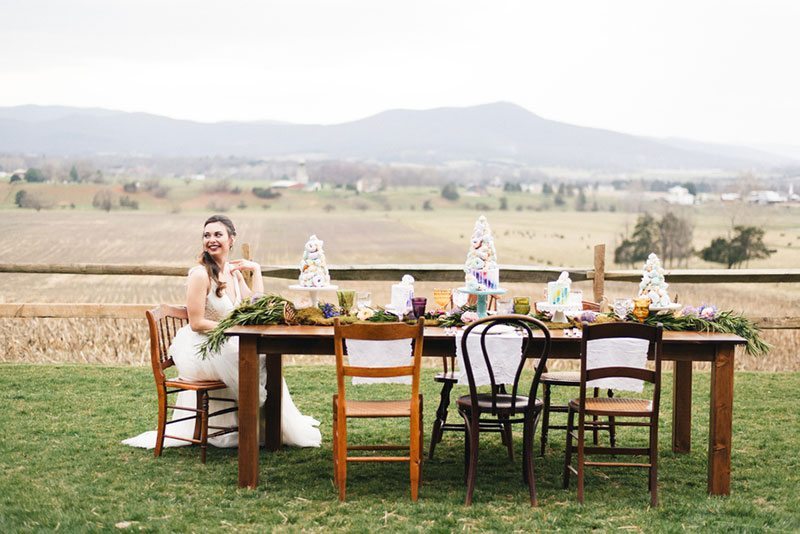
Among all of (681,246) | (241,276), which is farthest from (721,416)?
(681,246)

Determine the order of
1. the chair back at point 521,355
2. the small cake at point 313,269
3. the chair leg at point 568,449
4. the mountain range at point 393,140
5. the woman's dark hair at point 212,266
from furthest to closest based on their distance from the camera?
the mountain range at point 393,140
the woman's dark hair at point 212,266
the small cake at point 313,269
the chair leg at point 568,449
the chair back at point 521,355

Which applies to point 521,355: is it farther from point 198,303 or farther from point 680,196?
point 680,196

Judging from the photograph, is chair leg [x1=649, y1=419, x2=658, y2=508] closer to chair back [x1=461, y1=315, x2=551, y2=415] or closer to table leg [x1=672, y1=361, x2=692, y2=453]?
chair back [x1=461, y1=315, x2=551, y2=415]

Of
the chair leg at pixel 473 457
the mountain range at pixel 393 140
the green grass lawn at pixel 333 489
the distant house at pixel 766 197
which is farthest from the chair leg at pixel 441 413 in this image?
the mountain range at pixel 393 140

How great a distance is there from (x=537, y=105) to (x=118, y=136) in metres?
44.9

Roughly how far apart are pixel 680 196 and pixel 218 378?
39.7 m

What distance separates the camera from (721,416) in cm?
540

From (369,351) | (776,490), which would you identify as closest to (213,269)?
(369,351)

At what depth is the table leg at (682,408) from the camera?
6.48 metres

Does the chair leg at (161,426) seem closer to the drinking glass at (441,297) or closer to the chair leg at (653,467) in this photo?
the drinking glass at (441,297)

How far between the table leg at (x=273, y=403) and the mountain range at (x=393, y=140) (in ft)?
192

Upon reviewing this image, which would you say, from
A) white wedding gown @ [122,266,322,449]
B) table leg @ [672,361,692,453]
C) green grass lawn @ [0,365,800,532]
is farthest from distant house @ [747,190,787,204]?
white wedding gown @ [122,266,322,449]

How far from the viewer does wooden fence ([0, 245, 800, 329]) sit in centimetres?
957

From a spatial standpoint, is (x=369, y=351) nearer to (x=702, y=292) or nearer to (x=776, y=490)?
(x=776, y=490)
